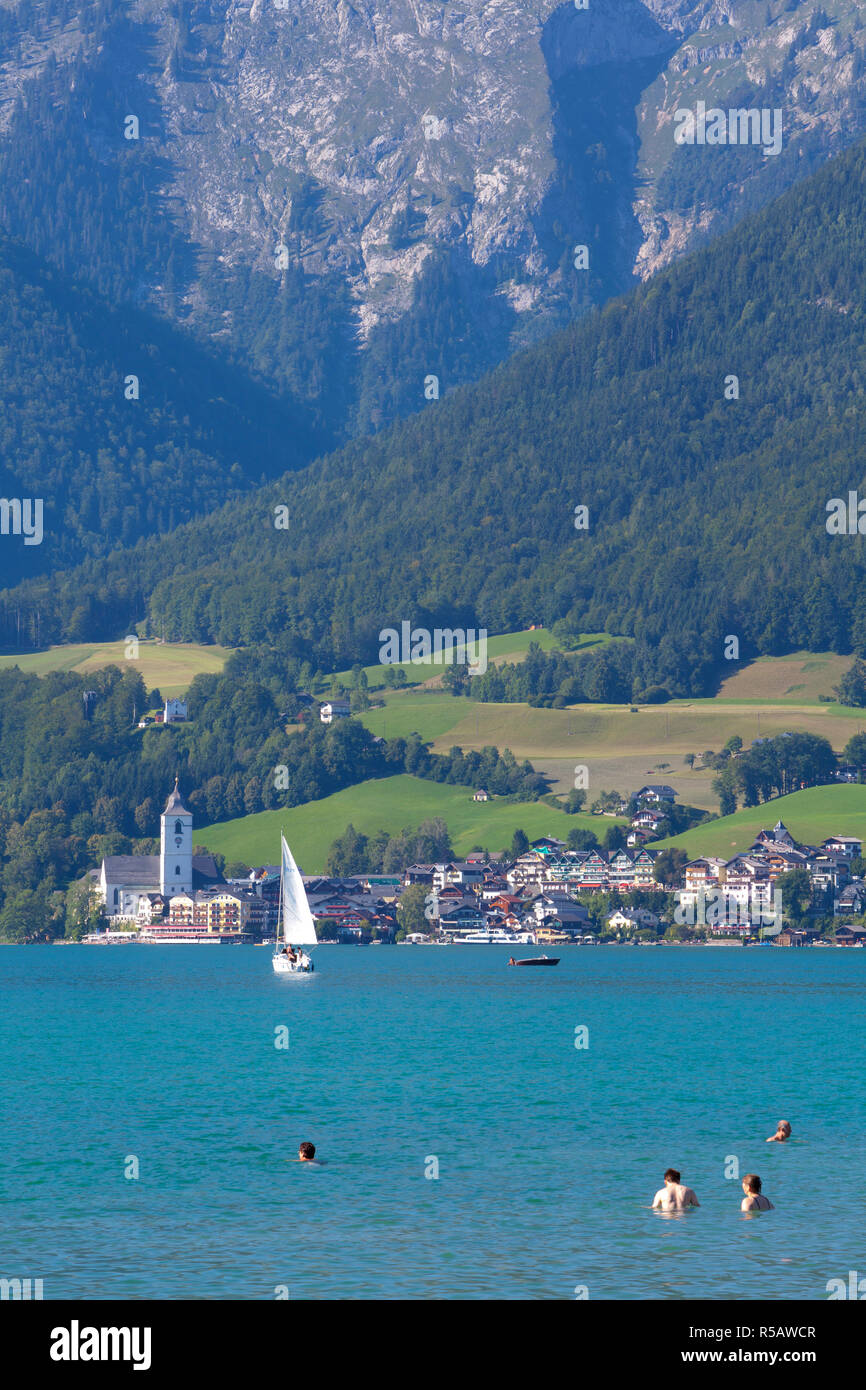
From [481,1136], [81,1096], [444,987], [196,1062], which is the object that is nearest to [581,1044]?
[196,1062]

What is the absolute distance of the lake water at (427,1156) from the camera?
4800 centimetres

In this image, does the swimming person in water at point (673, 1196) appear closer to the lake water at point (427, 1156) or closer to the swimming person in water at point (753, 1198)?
the lake water at point (427, 1156)

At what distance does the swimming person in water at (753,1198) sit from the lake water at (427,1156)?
1.25ft

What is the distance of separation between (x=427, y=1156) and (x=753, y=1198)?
1707cm

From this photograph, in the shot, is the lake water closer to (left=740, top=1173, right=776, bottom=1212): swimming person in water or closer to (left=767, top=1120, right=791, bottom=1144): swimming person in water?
(left=740, top=1173, right=776, bottom=1212): swimming person in water

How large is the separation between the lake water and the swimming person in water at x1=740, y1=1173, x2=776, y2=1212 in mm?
380

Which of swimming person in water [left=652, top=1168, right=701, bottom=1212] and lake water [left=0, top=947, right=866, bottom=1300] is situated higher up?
swimming person in water [left=652, top=1168, right=701, bottom=1212]

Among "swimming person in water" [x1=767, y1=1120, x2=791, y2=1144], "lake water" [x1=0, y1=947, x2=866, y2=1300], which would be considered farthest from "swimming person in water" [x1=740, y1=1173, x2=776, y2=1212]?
"swimming person in water" [x1=767, y1=1120, x2=791, y2=1144]

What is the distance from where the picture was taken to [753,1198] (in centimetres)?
5484

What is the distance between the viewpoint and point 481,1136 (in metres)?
75.9

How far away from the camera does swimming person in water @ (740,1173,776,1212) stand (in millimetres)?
54469
